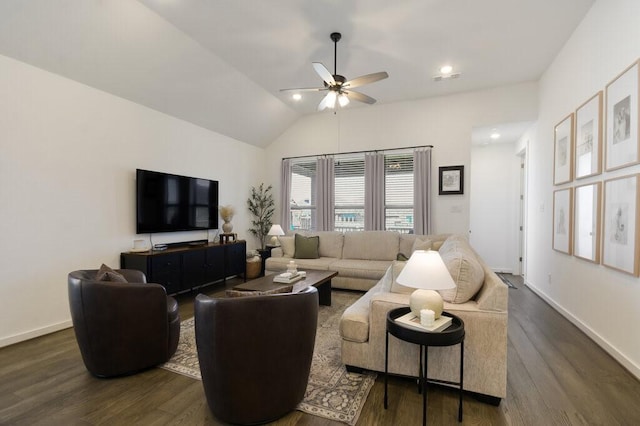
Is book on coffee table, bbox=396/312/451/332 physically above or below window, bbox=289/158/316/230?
below

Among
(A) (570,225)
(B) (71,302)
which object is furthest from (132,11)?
(A) (570,225)

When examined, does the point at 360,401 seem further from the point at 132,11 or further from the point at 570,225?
the point at 132,11

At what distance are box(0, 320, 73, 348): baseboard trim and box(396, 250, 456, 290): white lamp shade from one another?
367 centimetres

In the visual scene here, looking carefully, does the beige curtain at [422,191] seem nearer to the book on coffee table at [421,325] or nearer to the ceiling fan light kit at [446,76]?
the ceiling fan light kit at [446,76]

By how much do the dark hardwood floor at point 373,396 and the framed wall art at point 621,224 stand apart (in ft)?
2.87

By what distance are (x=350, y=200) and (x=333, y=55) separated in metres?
2.87

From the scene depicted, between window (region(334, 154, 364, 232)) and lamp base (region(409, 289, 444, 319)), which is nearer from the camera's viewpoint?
lamp base (region(409, 289, 444, 319))

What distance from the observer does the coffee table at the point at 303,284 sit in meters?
3.23

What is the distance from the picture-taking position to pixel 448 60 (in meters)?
4.10

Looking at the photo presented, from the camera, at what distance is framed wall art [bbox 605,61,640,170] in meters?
2.38

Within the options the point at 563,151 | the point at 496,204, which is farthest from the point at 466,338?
the point at 496,204

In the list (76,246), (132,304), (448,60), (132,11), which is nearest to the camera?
(132,304)

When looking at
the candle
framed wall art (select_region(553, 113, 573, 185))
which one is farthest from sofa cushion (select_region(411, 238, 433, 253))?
the candle

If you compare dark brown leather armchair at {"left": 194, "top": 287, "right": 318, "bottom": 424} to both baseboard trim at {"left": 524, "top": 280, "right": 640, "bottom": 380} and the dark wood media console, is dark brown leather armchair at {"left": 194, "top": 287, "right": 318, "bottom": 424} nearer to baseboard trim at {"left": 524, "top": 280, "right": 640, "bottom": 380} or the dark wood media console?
the dark wood media console
